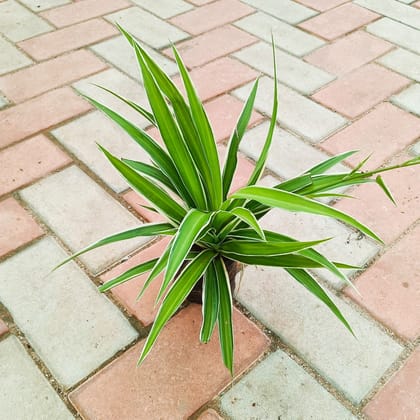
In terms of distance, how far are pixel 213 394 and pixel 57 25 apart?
2.07 metres

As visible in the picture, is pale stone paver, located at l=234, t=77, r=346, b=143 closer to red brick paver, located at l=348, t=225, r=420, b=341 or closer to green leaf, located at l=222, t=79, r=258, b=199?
red brick paver, located at l=348, t=225, r=420, b=341

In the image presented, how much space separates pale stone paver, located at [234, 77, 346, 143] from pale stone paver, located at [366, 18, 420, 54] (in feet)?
2.43

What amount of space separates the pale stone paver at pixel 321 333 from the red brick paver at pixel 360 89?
0.96m

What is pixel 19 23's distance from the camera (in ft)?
8.74

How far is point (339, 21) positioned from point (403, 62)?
1.51 ft

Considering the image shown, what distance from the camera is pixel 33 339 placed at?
141cm

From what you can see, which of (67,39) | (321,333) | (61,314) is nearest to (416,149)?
(321,333)

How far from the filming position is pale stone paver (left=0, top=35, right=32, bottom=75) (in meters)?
2.37

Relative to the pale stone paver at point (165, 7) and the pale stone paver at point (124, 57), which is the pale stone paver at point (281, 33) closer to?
the pale stone paver at point (165, 7)

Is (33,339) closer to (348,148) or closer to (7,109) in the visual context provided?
(7,109)

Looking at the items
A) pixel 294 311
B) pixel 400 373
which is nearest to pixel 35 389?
pixel 294 311

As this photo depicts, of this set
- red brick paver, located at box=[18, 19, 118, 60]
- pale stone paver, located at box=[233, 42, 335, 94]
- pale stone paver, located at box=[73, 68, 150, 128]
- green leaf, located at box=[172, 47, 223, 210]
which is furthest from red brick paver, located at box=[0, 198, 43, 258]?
pale stone paver, located at box=[233, 42, 335, 94]

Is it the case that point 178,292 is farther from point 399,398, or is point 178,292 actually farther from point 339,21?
point 339,21

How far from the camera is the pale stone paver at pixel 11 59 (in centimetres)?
237
